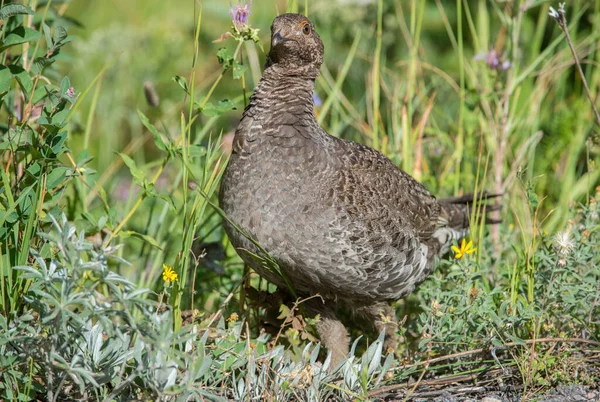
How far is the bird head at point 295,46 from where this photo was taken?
11.2 feet

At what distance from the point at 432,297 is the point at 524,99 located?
257 centimetres

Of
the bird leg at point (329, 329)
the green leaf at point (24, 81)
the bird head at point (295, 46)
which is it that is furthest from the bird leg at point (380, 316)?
the green leaf at point (24, 81)

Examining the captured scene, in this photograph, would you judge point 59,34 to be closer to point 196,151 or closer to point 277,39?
point 196,151

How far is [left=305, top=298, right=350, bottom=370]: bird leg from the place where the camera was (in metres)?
3.79

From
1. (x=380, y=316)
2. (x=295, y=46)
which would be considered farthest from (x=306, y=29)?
(x=380, y=316)

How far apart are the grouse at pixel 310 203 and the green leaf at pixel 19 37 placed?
3.33ft

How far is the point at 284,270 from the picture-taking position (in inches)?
134

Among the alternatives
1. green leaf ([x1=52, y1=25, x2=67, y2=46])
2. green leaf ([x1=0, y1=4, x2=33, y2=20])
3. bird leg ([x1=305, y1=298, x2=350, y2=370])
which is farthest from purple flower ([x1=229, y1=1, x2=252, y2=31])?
bird leg ([x1=305, y1=298, x2=350, y2=370])

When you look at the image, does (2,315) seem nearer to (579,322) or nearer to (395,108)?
(579,322)

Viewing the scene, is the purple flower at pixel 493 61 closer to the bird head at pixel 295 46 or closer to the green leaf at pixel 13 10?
the bird head at pixel 295 46

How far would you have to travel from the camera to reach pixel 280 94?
3.51m

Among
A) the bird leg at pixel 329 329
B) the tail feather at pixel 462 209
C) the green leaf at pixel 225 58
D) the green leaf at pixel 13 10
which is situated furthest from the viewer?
the tail feather at pixel 462 209

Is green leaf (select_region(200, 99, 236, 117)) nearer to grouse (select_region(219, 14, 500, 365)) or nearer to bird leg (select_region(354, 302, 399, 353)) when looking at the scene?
grouse (select_region(219, 14, 500, 365))

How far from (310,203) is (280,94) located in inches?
23.0
